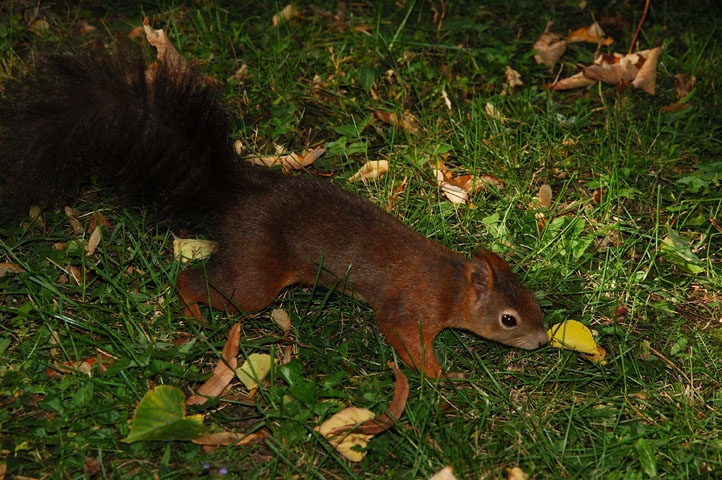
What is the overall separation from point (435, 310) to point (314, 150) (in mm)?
1339

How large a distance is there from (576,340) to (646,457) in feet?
1.96

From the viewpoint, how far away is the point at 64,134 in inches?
106

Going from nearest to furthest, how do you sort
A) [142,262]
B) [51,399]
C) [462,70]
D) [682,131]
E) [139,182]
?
[51,399] → [139,182] → [142,262] → [682,131] → [462,70]

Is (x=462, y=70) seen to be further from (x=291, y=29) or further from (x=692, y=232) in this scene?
(x=692, y=232)

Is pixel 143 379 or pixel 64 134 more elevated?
pixel 64 134

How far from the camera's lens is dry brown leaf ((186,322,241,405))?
283cm

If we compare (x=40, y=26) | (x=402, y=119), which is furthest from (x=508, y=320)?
(x=40, y=26)

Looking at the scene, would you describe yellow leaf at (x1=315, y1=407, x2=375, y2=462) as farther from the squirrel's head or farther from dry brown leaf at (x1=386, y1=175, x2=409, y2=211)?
dry brown leaf at (x1=386, y1=175, x2=409, y2=211)

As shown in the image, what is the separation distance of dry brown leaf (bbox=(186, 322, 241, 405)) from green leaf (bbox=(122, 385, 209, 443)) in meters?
0.16

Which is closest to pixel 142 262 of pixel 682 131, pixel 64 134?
pixel 64 134

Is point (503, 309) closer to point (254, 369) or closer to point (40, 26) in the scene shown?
point (254, 369)

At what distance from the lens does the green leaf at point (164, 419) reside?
2564mm

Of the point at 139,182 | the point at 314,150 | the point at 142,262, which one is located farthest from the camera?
the point at 314,150

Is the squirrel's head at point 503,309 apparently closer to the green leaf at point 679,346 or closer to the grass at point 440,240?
the grass at point 440,240
